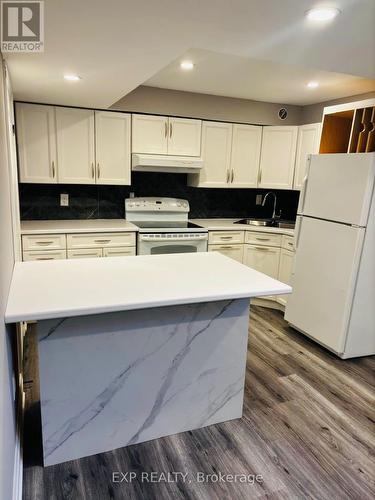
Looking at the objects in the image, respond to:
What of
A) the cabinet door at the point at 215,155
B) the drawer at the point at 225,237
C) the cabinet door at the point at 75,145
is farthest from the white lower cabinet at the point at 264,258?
the cabinet door at the point at 75,145

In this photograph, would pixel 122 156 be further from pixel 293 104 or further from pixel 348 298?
pixel 348 298

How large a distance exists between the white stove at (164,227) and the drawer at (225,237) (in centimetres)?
9

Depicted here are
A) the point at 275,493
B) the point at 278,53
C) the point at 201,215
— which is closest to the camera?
the point at 275,493

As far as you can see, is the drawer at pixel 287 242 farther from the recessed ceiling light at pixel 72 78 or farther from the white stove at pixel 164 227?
the recessed ceiling light at pixel 72 78

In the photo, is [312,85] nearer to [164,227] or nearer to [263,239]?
[263,239]

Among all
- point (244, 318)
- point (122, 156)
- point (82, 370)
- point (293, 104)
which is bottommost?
point (82, 370)

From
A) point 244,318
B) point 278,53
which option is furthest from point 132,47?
point 244,318

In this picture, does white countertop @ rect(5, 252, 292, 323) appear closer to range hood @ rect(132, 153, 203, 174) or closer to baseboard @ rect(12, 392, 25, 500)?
baseboard @ rect(12, 392, 25, 500)

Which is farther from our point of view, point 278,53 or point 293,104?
point 293,104

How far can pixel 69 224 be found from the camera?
12.1ft

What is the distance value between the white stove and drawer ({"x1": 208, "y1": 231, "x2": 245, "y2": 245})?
0.31 ft

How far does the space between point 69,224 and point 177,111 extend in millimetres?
1769

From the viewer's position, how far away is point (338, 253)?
116 inches

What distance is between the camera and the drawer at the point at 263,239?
395 centimetres
